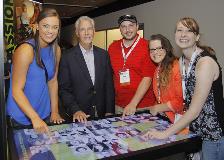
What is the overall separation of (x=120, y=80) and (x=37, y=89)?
1019 mm

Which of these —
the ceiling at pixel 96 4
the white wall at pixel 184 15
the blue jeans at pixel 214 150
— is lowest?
the blue jeans at pixel 214 150

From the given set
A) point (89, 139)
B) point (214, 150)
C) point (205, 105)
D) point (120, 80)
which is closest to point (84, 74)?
point (120, 80)

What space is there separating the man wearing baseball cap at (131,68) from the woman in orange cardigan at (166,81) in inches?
11.9

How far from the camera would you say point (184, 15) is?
5.21m

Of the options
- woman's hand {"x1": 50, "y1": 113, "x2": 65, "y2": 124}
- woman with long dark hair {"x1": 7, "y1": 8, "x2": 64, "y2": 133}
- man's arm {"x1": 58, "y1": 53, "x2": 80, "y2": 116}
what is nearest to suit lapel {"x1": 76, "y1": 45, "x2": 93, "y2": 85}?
man's arm {"x1": 58, "y1": 53, "x2": 80, "y2": 116}

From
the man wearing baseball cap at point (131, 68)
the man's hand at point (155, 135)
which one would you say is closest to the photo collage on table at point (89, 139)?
the man's hand at point (155, 135)

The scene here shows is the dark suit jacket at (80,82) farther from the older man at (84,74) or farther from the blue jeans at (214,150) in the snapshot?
the blue jeans at (214,150)

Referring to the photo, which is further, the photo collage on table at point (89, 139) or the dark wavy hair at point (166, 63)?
the dark wavy hair at point (166, 63)

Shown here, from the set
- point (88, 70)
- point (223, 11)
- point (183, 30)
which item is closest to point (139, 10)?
point (223, 11)

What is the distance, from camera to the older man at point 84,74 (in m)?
2.46

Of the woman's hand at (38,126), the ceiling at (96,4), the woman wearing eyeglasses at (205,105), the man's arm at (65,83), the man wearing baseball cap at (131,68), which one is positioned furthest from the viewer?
the ceiling at (96,4)

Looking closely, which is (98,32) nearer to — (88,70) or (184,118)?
(88,70)

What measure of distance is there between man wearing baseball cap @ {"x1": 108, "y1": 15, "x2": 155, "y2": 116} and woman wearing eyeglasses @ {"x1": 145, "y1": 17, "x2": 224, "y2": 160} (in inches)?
37.8

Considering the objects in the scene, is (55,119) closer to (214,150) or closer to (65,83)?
(65,83)
